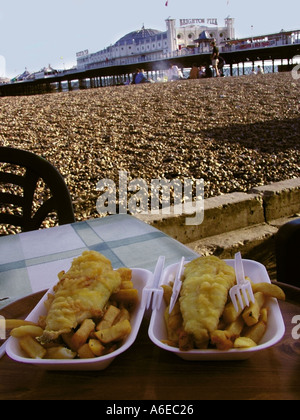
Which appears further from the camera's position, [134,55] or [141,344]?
[134,55]

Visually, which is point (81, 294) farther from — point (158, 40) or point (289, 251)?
point (158, 40)

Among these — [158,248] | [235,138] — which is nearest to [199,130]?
[235,138]

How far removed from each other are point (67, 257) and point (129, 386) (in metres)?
0.80

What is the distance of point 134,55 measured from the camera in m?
106

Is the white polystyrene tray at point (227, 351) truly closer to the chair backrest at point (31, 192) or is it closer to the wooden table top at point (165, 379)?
the wooden table top at point (165, 379)

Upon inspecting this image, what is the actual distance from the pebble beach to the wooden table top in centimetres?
267

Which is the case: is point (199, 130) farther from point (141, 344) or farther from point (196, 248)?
point (141, 344)

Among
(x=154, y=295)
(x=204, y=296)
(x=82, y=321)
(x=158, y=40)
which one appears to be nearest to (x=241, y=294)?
(x=204, y=296)

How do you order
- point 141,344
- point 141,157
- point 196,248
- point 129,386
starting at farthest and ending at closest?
point 141,157
point 196,248
point 141,344
point 129,386

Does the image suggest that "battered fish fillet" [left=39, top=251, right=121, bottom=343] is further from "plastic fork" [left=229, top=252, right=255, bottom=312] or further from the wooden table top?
"plastic fork" [left=229, top=252, right=255, bottom=312]

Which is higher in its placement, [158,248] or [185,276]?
[185,276]

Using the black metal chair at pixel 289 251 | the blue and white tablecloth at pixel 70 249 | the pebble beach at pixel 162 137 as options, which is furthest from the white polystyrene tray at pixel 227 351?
the pebble beach at pixel 162 137

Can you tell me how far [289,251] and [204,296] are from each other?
83 cm

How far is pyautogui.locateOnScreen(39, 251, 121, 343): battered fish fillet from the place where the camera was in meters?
0.71
